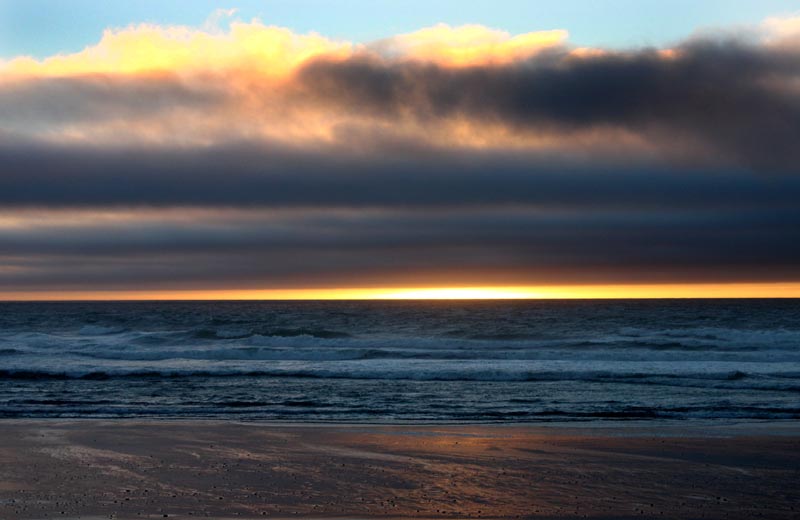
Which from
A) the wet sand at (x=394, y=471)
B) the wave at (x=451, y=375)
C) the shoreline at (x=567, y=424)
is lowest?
the wave at (x=451, y=375)

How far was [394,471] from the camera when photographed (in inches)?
421

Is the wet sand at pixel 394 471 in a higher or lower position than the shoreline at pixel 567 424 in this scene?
higher

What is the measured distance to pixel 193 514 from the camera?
8.42 m

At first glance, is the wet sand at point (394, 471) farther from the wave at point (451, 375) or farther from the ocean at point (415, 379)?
the wave at point (451, 375)

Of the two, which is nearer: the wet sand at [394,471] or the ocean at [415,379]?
the wet sand at [394,471]

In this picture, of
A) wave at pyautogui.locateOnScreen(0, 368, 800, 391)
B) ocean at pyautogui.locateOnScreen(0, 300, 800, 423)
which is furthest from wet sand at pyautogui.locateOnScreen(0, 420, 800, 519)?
wave at pyautogui.locateOnScreen(0, 368, 800, 391)

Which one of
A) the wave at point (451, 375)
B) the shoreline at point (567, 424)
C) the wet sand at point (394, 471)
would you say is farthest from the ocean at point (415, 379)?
the wet sand at point (394, 471)

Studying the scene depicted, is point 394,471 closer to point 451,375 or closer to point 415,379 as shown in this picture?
point 415,379

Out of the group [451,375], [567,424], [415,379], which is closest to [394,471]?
A: [567,424]

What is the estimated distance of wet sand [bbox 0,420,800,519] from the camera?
8.73 meters

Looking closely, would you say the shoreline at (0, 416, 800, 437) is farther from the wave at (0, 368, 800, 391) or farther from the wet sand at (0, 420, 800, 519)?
the wave at (0, 368, 800, 391)

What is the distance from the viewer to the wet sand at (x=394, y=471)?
873 cm

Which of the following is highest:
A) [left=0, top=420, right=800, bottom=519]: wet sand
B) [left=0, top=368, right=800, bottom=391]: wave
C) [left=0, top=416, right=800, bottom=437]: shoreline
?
[left=0, top=420, right=800, bottom=519]: wet sand

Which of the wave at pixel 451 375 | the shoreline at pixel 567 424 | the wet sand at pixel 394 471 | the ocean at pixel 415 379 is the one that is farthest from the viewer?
the wave at pixel 451 375
